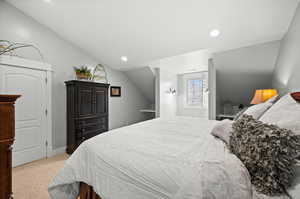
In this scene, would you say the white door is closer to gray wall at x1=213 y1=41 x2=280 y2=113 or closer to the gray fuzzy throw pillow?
the gray fuzzy throw pillow

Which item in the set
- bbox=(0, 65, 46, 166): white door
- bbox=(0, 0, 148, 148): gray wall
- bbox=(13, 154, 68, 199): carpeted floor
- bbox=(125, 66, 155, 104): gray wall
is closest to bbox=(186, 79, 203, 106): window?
bbox=(125, 66, 155, 104): gray wall

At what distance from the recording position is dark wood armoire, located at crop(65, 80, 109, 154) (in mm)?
2955

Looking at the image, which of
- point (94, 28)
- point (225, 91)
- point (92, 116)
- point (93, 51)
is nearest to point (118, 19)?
point (94, 28)

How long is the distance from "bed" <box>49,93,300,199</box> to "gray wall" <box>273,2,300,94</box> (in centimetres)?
186

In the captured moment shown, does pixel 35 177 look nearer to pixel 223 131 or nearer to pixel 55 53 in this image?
pixel 55 53

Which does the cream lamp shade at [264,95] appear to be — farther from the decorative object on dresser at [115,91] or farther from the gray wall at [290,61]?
the decorative object on dresser at [115,91]

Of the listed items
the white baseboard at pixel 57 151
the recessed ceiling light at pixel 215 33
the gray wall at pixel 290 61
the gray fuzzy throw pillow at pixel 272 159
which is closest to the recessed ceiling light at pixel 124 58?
the recessed ceiling light at pixel 215 33

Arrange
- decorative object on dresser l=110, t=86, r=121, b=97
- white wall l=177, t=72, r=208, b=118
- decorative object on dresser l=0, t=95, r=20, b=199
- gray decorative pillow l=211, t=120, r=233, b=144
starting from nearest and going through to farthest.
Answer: decorative object on dresser l=0, t=95, r=20, b=199 < gray decorative pillow l=211, t=120, r=233, b=144 < decorative object on dresser l=110, t=86, r=121, b=97 < white wall l=177, t=72, r=208, b=118

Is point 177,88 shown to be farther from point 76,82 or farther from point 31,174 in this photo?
point 31,174

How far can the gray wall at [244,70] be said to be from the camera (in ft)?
9.15

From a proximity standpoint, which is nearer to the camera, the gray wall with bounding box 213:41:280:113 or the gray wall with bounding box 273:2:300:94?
the gray wall with bounding box 273:2:300:94

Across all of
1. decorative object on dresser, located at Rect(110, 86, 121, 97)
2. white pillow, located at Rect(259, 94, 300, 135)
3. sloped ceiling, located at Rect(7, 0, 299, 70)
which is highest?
sloped ceiling, located at Rect(7, 0, 299, 70)

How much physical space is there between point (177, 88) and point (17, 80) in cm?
435

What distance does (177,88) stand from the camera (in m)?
5.14
